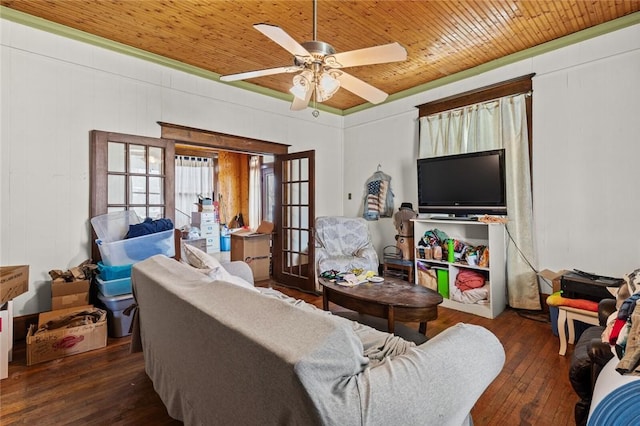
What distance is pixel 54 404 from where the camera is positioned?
1.78 metres

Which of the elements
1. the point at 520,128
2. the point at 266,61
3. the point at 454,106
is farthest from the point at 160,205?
the point at 520,128

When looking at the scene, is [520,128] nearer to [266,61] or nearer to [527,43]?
[527,43]

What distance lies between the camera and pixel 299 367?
2.35 ft

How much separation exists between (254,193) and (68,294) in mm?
5145

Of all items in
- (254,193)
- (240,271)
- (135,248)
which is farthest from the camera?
(254,193)

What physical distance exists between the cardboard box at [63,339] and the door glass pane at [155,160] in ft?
5.09

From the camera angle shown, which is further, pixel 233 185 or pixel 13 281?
pixel 233 185

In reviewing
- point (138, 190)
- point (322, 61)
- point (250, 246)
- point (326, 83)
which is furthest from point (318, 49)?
point (250, 246)

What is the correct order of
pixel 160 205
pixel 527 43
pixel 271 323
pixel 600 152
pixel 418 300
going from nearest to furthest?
pixel 271 323 < pixel 418 300 < pixel 600 152 < pixel 527 43 < pixel 160 205

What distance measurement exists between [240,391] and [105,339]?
86.4 inches

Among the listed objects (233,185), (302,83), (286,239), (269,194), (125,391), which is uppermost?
(302,83)

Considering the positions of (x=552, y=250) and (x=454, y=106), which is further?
(x=454, y=106)

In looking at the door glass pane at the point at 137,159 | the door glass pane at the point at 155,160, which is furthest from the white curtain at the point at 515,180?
the door glass pane at the point at 137,159

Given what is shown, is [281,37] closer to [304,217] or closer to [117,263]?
[117,263]
